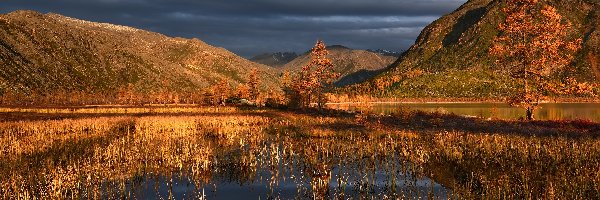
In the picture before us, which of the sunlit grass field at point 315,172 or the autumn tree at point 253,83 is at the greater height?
the autumn tree at point 253,83

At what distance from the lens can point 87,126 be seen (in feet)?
126

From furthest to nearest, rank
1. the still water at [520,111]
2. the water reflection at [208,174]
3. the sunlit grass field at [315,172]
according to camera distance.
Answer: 1. the still water at [520,111]
2. the water reflection at [208,174]
3. the sunlit grass field at [315,172]

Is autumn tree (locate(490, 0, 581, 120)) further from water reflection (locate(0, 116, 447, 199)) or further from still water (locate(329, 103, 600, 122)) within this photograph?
water reflection (locate(0, 116, 447, 199))

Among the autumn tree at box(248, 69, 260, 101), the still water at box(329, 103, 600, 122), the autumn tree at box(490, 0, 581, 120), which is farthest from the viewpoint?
the autumn tree at box(248, 69, 260, 101)

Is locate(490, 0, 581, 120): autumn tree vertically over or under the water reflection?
over

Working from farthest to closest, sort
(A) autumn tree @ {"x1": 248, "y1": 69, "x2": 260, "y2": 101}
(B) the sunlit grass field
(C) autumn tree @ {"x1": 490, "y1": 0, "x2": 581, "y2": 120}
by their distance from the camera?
1. (A) autumn tree @ {"x1": 248, "y1": 69, "x2": 260, "y2": 101}
2. (C) autumn tree @ {"x1": 490, "y1": 0, "x2": 581, "y2": 120}
3. (B) the sunlit grass field

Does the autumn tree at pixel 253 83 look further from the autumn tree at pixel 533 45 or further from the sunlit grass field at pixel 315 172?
the sunlit grass field at pixel 315 172

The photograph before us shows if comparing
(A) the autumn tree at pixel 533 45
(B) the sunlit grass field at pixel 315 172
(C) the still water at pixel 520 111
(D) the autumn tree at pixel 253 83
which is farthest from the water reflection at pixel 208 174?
(D) the autumn tree at pixel 253 83

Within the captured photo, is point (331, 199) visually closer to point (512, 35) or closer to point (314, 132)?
point (314, 132)

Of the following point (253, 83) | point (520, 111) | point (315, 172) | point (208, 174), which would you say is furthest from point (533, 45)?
point (253, 83)

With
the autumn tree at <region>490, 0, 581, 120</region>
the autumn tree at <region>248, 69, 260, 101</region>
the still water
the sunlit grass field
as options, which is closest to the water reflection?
the sunlit grass field

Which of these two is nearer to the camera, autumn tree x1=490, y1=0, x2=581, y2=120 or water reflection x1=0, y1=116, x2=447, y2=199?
water reflection x1=0, y1=116, x2=447, y2=199

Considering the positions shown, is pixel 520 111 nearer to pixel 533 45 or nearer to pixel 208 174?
pixel 533 45

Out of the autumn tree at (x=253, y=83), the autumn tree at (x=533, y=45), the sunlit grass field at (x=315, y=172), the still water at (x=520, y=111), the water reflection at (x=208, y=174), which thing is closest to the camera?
the sunlit grass field at (x=315, y=172)
